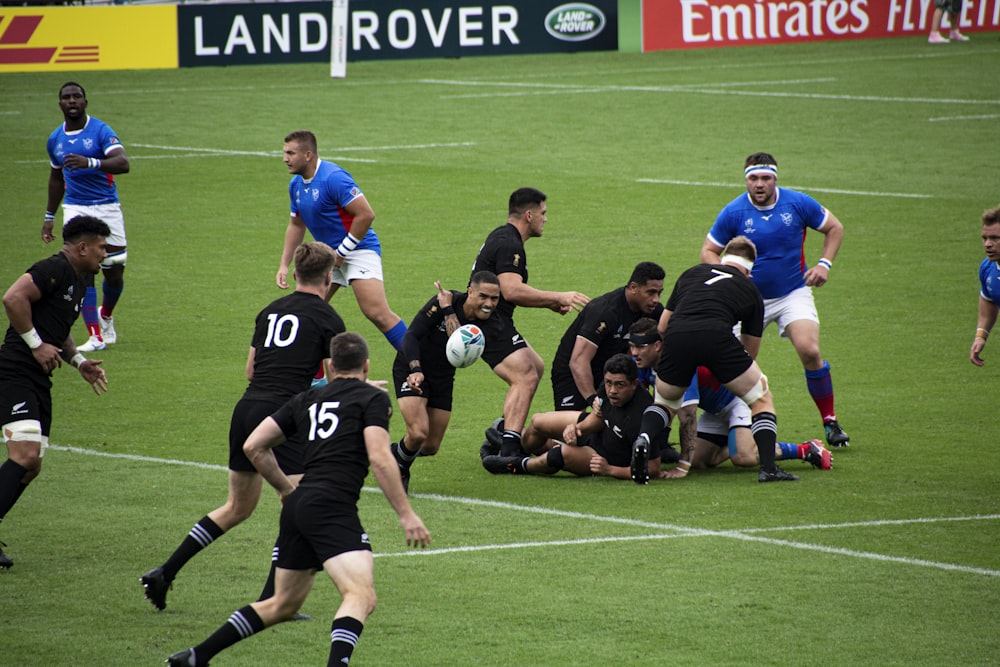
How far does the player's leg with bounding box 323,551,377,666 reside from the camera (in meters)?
6.93

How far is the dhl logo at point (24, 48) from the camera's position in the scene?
119ft

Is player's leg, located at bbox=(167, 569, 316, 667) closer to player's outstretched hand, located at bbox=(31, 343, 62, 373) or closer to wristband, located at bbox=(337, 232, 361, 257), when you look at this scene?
player's outstretched hand, located at bbox=(31, 343, 62, 373)

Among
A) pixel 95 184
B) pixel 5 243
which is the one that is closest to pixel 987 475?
pixel 95 184

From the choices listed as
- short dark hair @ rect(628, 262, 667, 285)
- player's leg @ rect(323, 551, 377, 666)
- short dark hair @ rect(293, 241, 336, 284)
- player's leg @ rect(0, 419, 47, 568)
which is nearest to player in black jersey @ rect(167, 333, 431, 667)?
player's leg @ rect(323, 551, 377, 666)

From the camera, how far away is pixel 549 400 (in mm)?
14352

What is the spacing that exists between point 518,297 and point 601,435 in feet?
4.63

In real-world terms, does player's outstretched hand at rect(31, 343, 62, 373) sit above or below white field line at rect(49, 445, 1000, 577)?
above

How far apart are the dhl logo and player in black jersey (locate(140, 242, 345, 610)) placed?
3015 centimetres

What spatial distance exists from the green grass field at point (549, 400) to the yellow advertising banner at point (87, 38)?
7.64ft

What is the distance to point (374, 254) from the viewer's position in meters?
13.8

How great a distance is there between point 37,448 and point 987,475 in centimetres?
683

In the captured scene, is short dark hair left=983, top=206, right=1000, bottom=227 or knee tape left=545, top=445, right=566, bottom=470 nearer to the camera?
short dark hair left=983, top=206, right=1000, bottom=227

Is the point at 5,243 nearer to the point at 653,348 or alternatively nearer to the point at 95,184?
the point at 95,184

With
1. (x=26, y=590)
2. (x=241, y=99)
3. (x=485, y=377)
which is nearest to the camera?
(x=26, y=590)
